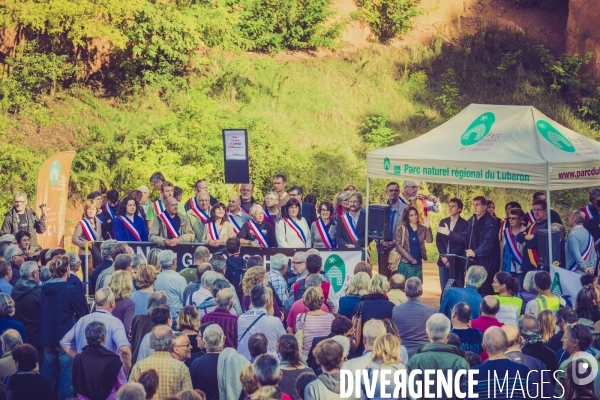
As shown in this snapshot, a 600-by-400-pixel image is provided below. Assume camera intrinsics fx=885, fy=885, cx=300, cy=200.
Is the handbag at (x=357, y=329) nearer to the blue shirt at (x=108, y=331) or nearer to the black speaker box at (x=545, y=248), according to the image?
the blue shirt at (x=108, y=331)

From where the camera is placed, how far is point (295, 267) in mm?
10055

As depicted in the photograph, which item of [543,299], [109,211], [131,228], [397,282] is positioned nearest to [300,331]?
[397,282]

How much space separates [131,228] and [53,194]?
11.2 ft

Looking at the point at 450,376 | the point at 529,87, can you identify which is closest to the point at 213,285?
the point at 450,376

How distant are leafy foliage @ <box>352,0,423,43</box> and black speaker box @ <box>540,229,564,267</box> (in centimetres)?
1918

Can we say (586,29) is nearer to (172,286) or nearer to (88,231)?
(88,231)

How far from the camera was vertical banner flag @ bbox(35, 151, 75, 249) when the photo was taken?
15977 mm

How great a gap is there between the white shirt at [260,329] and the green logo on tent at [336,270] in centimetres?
427

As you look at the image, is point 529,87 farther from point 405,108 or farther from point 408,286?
point 408,286

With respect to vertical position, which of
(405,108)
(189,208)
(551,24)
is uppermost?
(551,24)

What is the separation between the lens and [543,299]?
29.2 ft

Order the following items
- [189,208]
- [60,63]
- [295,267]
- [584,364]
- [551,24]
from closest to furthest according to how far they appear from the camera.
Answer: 1. [584,364]
2. [295,267]
3. [189,208]
4. [60,63]
5. [551,24]

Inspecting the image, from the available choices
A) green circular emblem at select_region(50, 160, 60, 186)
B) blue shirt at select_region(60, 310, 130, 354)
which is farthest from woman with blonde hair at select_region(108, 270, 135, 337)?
green circular emblem at select_region(50, 160, 60, 186)

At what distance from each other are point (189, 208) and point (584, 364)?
849 centimetres
